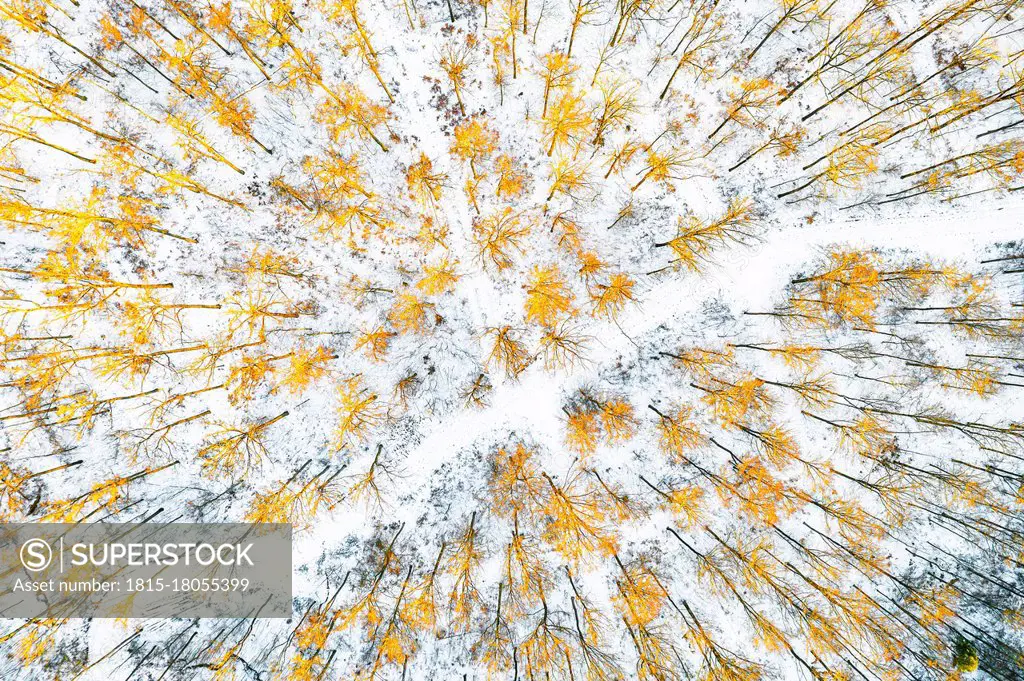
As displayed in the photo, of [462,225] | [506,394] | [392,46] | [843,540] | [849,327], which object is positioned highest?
[392,46]

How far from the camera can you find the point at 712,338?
15.5 metres

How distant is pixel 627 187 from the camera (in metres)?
15.5

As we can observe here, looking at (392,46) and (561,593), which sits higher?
(392,46)

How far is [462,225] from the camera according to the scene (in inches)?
609

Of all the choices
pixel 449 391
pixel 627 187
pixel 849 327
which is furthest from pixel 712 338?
pixel 449 391

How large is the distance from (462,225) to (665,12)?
9.06 metres

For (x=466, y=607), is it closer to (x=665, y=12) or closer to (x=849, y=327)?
(x=849, y=327)

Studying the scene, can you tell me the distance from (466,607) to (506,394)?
21.9ft

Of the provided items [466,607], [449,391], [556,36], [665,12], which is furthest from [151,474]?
[665,12]

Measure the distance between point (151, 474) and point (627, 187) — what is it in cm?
1716

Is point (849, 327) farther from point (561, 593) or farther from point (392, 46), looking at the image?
point (392, 46)

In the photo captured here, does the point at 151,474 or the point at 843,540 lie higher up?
the point at 151,474

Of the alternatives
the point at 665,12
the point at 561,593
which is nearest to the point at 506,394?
the point at 561,593

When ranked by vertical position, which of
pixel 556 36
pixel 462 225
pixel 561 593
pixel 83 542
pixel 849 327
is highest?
pixel 556 36
